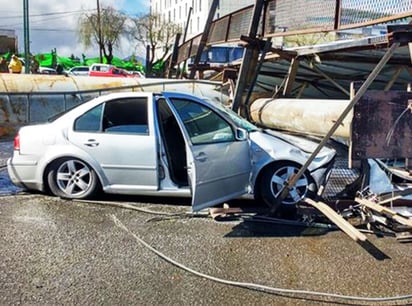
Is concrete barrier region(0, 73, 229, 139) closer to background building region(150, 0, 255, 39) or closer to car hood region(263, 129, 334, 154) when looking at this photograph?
car hood region(263, 129, 334, 154)

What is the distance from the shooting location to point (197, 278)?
4.22 meters

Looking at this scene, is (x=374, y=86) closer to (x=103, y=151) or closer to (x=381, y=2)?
(x=381, y=2)

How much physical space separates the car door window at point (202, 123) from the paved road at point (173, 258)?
1.00 metres

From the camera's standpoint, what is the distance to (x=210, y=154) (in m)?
5.75

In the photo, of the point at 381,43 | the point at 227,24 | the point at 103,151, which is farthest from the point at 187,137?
the point at 227,24

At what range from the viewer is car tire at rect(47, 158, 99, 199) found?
652 centimetres

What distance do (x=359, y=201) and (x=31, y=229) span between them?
370 centimetres

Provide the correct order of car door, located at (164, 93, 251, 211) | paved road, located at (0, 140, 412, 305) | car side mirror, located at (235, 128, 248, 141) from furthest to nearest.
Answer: car side mirror, located at (235, 128, 248, 141) → car door, located at (164, 93, 251, 211) → paved road, located at (0, 140, 412, 305)

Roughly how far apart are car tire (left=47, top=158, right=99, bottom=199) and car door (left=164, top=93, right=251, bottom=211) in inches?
57.4

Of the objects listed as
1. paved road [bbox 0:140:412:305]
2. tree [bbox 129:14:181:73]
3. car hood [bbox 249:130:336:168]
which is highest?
tree [bbox 129:14:181:73]

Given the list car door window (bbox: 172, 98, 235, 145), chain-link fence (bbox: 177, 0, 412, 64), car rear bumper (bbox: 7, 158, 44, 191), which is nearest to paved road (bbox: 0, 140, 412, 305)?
car rear bumper (bbox: 7, 158, 44, 191)

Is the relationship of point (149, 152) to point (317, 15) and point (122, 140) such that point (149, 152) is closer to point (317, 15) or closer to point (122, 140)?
point (122, 140)

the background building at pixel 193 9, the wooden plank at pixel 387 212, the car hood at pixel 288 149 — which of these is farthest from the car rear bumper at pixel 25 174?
the background building at pixel 193 9

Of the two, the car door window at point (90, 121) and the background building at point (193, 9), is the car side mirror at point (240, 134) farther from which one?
the background building at point (193, 9)
